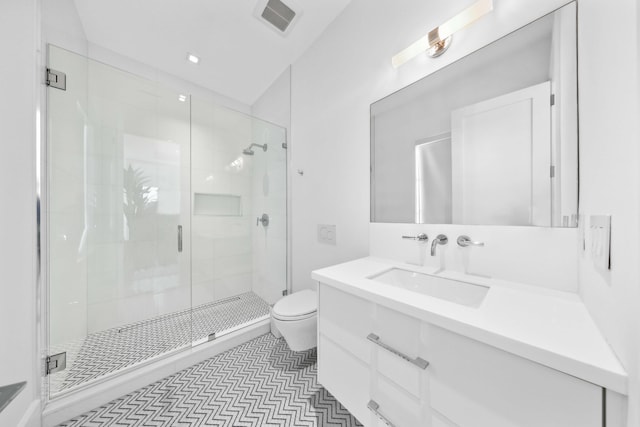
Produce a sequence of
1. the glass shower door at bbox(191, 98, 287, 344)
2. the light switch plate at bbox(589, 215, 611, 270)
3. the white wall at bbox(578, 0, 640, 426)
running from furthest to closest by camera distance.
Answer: the glass shower door at bbox(191, 98, 287, 344) → the light switch plate at bbox(589, 215, 611, 270) → the white wall at bbox(578, 0, 640, 426)

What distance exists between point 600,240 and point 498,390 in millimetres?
440

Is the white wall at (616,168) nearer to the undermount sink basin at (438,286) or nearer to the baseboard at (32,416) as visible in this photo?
the undermount sink basin at (438,286)

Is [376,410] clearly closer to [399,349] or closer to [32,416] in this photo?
[399,349]

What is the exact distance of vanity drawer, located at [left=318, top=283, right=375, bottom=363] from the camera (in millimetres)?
825

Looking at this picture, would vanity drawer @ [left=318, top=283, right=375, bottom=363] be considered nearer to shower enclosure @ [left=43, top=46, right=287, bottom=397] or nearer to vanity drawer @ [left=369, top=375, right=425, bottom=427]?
vanity drawer @ [left=369, top=375, right=425, bottom=427]

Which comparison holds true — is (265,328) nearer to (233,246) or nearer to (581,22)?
(233,246)

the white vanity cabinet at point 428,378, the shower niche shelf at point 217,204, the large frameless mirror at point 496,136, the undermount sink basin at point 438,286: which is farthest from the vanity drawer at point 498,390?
the shower niche shelf at point 217,204

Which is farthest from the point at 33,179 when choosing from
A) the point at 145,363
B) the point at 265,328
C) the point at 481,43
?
the point at 481,43

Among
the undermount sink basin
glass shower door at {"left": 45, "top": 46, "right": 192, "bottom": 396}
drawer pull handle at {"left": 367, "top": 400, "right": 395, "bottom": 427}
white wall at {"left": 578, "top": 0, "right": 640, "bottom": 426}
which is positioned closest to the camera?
white wall at {"left": 578, "top": 0, "right": 640, "bottom": 426}

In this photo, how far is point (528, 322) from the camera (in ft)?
1.86

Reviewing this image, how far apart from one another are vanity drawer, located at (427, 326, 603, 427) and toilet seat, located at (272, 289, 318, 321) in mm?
845

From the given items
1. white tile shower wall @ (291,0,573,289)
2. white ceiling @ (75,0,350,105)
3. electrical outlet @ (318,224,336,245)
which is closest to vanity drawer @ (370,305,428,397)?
white tile shower wall @ (291,0,573,289)

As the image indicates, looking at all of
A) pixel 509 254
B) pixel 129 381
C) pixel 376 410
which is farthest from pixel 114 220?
pixel 509 254

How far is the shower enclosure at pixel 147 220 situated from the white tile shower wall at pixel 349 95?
0.39 m
